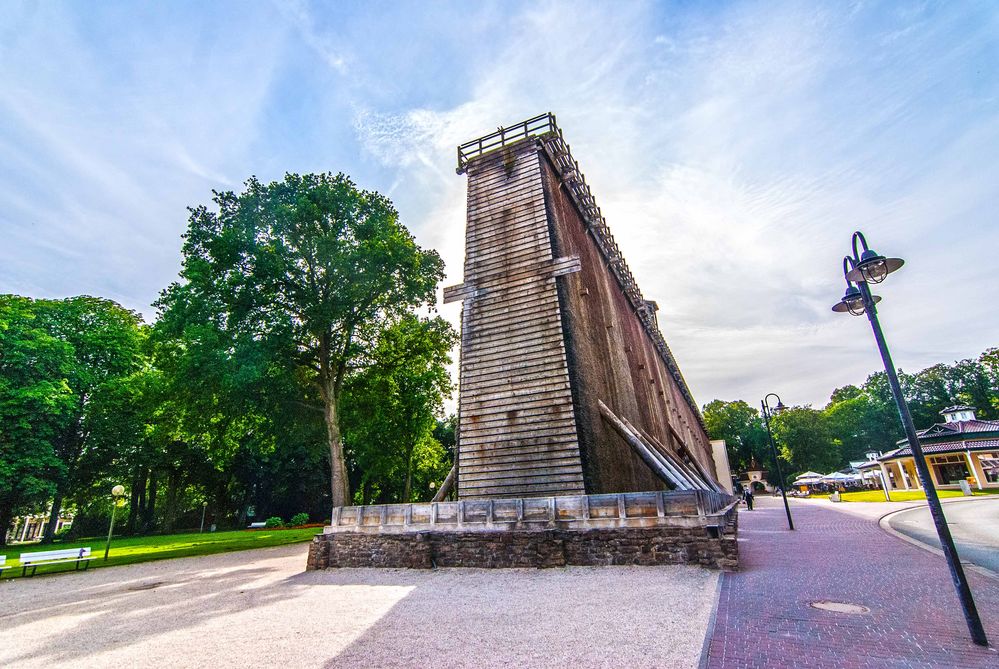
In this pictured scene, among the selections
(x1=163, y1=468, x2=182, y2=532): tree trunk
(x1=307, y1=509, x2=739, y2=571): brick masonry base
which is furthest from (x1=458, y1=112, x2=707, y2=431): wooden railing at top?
(x1=163, y1=468, x2=182, y2=532): tree trunk

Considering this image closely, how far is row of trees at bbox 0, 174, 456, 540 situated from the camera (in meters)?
20.0

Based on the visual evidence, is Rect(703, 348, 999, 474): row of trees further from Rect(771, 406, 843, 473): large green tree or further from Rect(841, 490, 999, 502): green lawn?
Rect(841, 490, 999, 502): green lawn

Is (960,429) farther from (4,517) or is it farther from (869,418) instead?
(4,517)

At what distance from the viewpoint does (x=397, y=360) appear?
24.9 metres

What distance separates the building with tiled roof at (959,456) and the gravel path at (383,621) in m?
45.2

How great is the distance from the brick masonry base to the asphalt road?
17.9ft

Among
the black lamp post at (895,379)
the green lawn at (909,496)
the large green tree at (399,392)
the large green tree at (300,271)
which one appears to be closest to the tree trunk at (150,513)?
the large green tree at (399,392)

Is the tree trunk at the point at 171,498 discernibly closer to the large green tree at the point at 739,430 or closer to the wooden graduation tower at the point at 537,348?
the wooden graduation tower at the point at 537,348

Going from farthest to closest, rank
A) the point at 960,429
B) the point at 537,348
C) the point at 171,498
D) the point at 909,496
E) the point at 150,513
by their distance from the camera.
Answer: the point at 960,429 < the point at 150,513 < the point at 171,498 < the point at 909,496 < the point at 537,348

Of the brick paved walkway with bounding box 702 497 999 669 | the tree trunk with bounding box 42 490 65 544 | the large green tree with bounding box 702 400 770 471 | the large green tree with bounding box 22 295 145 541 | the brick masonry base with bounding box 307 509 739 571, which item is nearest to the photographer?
the brick paved walkway with bounding box 702 497 999 669

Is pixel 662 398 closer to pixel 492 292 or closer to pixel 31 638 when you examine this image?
pixel 492 292

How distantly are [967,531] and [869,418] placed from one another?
7604 cm

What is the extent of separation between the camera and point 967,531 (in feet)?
48.6

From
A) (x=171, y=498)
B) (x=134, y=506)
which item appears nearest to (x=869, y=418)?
(x=171, y=498)
